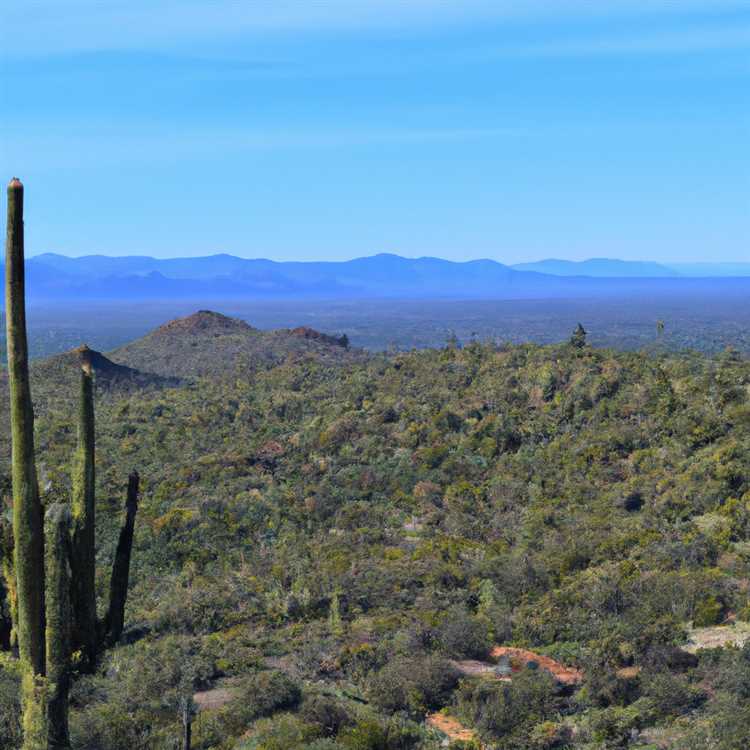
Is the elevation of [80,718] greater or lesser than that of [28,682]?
lesser

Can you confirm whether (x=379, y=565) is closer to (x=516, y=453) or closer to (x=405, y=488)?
(x=405, y=488)

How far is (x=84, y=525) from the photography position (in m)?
14.3

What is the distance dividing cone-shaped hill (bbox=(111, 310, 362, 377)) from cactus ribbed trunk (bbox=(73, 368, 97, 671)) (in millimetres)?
67062

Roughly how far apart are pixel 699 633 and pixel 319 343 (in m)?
79.2

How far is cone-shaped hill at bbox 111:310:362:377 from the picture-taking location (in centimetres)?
8988

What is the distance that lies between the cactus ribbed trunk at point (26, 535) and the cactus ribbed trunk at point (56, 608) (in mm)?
119

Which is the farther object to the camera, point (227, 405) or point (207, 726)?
point (227, 405)

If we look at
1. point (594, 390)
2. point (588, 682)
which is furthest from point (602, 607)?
point (594, 390)

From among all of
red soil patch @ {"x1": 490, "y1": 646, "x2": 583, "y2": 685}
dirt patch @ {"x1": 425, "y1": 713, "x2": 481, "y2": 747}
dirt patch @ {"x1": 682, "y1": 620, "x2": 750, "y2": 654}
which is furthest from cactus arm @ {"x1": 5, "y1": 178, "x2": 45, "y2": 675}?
dirt patch @ {"x1": 682, "y1": 620, "x2": 750, "y2": 654}

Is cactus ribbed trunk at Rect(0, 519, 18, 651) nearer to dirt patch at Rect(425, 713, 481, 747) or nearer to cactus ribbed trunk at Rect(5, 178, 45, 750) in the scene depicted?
cactus ribbed trunk at Rect(5, 178, 45, 750)

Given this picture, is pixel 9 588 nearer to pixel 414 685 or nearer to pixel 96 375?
pixel 414 685

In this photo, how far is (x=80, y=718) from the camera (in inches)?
667

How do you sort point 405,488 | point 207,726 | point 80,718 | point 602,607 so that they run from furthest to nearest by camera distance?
1. point 405,488
2. point 602,607
3. point 207,726
4. point 80,718

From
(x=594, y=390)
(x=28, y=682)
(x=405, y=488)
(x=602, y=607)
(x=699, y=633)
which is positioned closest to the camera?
(x=28, y=682)
